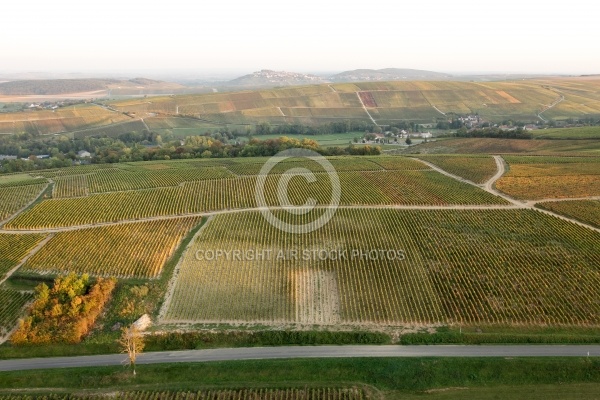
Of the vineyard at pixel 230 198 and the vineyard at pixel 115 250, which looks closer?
the vineyard at pixel 115 250

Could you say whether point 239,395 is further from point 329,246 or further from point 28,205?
point 28,205

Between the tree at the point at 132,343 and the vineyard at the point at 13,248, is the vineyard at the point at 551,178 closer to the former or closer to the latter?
the tree at the point at 132,343

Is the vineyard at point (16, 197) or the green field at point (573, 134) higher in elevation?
the green field at point (573, 134)

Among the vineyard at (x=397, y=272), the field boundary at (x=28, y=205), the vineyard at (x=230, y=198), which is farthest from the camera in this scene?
the vineyard at (x=230, y=198)

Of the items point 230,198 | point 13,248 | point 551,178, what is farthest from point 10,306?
point 551,178

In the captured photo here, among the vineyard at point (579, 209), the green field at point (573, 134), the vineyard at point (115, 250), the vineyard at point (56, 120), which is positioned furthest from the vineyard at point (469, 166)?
the vineyard at point (56, 120)

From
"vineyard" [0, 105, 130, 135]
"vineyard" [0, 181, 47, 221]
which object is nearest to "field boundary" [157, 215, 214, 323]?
"vineyard" [0, 181, 47, 221]

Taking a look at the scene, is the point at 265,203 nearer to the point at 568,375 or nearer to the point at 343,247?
the point at 343,247

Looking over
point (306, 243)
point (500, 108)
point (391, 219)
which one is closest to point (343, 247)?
point (306, 243)
